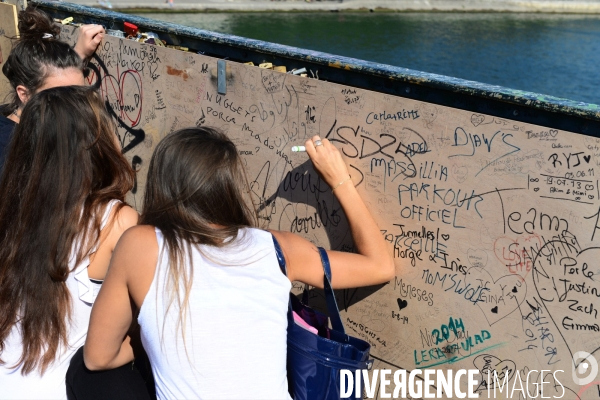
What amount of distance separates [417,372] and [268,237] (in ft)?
3.63

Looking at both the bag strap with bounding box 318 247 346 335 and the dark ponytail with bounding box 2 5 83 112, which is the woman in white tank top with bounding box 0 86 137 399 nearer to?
the bag strap with bounding box 318 247 346 335

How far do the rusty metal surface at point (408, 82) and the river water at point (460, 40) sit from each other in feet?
51.1

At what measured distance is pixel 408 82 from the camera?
2.41 metres

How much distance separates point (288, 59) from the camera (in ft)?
9.32

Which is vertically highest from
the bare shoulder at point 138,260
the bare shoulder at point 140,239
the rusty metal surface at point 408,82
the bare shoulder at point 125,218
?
the rusty metal surface at point 408,82

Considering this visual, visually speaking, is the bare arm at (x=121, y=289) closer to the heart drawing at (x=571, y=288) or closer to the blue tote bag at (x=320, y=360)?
the blue tote bag at (x=320, y=360)

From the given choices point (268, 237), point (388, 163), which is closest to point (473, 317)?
point (388, 163)

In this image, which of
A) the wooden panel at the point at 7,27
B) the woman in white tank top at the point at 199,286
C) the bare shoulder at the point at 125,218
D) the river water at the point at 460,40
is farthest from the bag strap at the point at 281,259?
the river water at the point at 460,40

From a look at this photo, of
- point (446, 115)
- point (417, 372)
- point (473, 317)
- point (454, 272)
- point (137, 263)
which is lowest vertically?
point (417, 372)

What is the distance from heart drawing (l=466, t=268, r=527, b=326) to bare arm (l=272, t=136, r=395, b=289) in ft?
1.06

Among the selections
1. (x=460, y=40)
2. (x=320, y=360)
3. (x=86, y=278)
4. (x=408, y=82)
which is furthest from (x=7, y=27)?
(x=460, y=40)

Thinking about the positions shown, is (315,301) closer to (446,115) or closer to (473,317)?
(473,317)

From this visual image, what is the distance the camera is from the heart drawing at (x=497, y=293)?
2275 millimetres

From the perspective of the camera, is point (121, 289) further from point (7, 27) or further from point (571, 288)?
point (7, 27)
